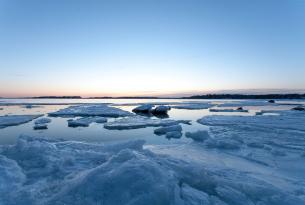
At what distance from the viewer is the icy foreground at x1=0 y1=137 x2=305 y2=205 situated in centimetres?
317

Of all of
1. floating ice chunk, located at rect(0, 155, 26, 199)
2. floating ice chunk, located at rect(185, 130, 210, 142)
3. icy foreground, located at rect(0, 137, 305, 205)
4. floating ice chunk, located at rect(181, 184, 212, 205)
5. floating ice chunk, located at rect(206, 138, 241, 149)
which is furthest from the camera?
floating ice chunk, located at rect(185, 130, 210, 142)

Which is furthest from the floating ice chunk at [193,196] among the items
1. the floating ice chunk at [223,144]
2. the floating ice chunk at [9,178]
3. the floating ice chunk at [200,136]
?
the floating ice chunk at [200,136]

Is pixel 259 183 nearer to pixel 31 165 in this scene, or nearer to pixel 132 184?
pixel 132 184

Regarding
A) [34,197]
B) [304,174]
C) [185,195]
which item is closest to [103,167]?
[34,197]

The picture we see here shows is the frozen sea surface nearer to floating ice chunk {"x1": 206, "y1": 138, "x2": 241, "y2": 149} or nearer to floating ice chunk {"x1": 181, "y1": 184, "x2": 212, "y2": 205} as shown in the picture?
floating ice chunk {"x1": 181, "y1": 184, "x2": 212, "y2": 205}

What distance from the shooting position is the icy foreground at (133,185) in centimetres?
317

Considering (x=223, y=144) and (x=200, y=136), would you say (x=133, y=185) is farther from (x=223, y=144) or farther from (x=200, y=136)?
(x=200, y=136)

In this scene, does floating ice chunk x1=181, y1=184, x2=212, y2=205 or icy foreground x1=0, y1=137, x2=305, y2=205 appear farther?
floating ice chunk x1=181, y1=184, x2=212, y2=205

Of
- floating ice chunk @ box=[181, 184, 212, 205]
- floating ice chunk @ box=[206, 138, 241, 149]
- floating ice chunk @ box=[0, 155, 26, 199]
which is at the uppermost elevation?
floating ice chunk @ box=[0, 155, 26, 199]

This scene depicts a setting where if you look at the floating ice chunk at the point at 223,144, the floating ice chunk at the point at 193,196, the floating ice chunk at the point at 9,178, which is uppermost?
the floating ice chunk at the point at 9,178

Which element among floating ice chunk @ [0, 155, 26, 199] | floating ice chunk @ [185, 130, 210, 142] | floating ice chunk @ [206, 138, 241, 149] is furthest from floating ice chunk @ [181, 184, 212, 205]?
floating ice chunk @ [185, 130, 210, 142]

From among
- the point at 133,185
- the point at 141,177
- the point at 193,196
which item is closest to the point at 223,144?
the point at 193,196

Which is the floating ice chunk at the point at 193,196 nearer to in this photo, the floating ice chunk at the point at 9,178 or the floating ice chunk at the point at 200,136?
the floating ice chunk at the point at 9,178

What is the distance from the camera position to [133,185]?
323cm
